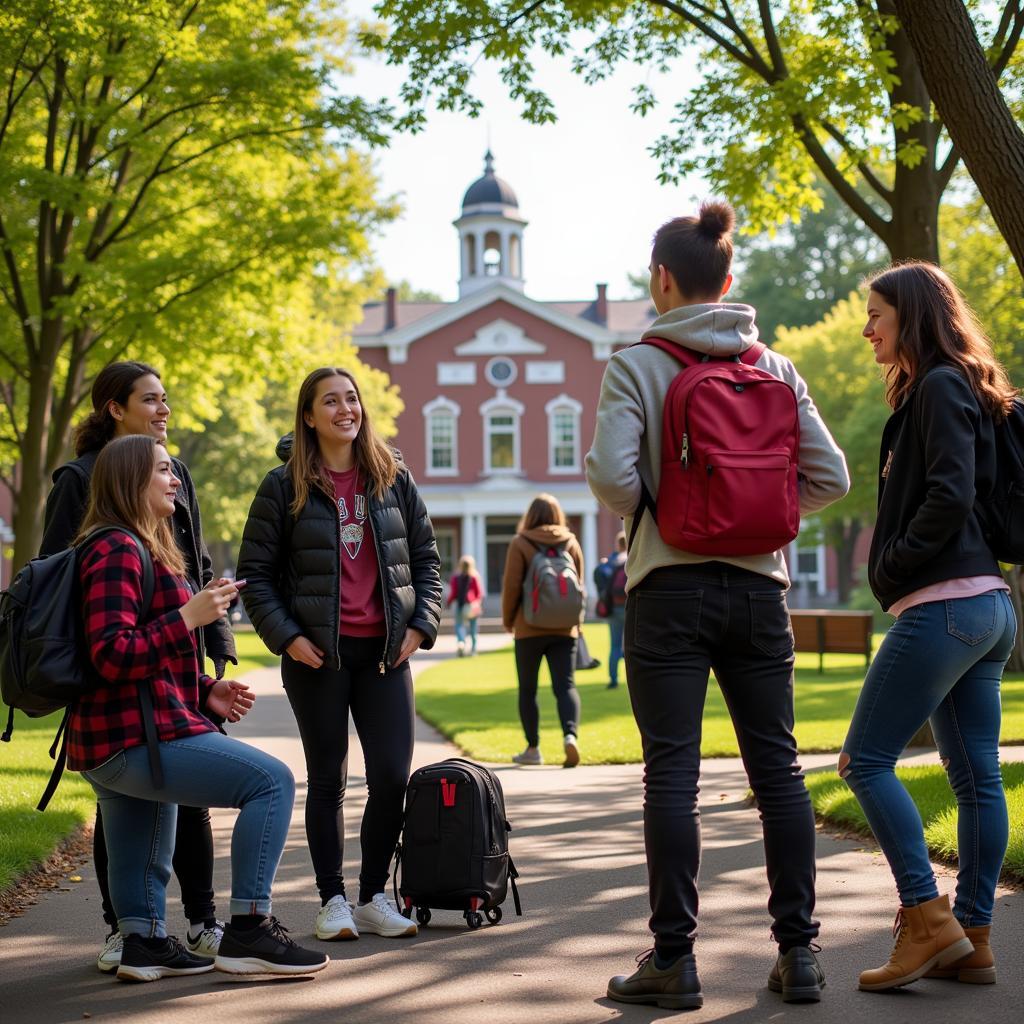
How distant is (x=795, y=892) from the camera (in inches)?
172

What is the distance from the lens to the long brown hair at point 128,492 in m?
4.77

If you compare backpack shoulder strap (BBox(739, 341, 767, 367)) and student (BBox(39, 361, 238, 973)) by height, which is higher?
backpack shoulder strap (BBox(739, 341, 767, 367))

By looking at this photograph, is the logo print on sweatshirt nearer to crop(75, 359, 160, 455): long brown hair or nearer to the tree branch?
crop(75, 359, 160, 455): long brown hair

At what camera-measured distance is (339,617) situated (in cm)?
541

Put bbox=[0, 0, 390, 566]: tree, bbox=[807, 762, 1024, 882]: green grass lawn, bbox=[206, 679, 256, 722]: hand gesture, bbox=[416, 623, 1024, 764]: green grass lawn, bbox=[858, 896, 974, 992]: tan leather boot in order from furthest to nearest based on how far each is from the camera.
Result: bbox=[0, 0, 390, 566]: tree, bbox=[416, 623, 1024, 764]: green grass lawn, bbox=[807, 762, 1024, 882]: green grass lawn, bbox=[206, 679, 256, 722]: hand gesture, bbox=[858, 896, 974, 992]: tan leather boot

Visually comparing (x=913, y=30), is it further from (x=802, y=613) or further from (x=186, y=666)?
(x=802, y=613)

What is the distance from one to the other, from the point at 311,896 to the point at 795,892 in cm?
259

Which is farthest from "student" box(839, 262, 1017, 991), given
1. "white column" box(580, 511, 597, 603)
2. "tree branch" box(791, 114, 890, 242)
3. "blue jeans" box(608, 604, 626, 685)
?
"white column" box(580, 511, 597, 603)

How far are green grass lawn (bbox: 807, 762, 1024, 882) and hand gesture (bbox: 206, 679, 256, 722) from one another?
10.4 feet

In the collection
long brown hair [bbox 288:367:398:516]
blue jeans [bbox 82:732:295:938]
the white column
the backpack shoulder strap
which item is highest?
the white column

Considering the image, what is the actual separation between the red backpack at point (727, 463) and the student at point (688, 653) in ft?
0.28

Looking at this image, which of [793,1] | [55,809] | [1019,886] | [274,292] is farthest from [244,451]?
[1019,886]

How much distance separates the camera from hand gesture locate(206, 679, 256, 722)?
4.95m

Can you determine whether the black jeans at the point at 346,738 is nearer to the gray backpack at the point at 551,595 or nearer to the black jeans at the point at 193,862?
the black jeans at the point at 193,862
